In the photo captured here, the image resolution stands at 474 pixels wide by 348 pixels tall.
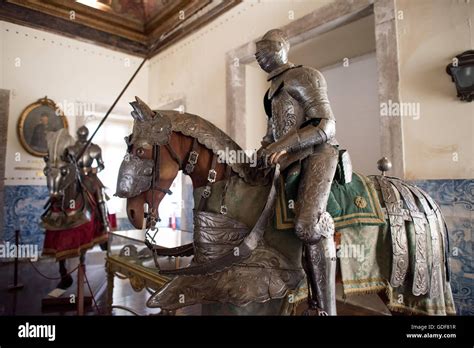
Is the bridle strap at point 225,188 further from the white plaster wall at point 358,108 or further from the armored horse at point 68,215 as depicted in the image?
the white plaster wall at point 358,108

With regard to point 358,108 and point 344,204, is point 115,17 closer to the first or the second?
point 344,204

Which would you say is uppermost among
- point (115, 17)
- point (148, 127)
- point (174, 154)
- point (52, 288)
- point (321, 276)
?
point (115, 17)

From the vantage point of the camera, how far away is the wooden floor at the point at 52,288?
2.78 m

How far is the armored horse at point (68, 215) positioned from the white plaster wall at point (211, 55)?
2272 millimetres

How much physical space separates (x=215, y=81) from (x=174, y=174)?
11.8 ft

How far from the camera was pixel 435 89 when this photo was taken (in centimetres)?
228

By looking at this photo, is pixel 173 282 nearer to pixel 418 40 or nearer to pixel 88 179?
pixel 418 40

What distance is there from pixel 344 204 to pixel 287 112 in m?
0.61

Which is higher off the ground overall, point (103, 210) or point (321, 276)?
point (103, 210)

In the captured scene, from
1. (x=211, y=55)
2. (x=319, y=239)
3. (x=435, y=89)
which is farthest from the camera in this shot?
(x=211, y=55)

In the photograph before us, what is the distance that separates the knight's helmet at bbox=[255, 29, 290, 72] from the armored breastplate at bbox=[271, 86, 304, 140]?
17cm

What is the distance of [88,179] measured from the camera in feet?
12.7

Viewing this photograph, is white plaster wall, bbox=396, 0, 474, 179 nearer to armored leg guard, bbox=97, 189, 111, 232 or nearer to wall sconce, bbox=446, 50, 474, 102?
wall sconce, bbox=446, 50, 474, 102

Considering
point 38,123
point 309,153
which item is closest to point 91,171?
point 38,123
